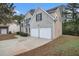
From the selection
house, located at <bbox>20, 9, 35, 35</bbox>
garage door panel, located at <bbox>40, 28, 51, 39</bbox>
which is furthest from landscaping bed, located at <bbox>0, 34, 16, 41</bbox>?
garage door panel, located at <bbox>40, 28, 51, 39</bbox>

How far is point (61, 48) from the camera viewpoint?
374cm

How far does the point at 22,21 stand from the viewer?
389cm

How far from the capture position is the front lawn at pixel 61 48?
3713mm

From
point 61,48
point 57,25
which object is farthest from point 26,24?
point 61,48

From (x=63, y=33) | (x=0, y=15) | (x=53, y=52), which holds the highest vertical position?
(x=0, y=15)

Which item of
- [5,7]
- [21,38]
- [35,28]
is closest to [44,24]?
[35,28]

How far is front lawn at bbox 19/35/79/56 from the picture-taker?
3713 millimetres

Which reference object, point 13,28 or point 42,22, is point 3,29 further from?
point 42,22

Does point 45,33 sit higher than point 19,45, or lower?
higher

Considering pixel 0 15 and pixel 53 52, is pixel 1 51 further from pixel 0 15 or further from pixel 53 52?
pixel 53 52

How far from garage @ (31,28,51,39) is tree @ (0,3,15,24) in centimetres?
44

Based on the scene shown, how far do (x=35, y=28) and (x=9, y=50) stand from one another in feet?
1.80

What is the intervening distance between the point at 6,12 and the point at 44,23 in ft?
2.06

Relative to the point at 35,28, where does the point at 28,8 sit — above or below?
above
